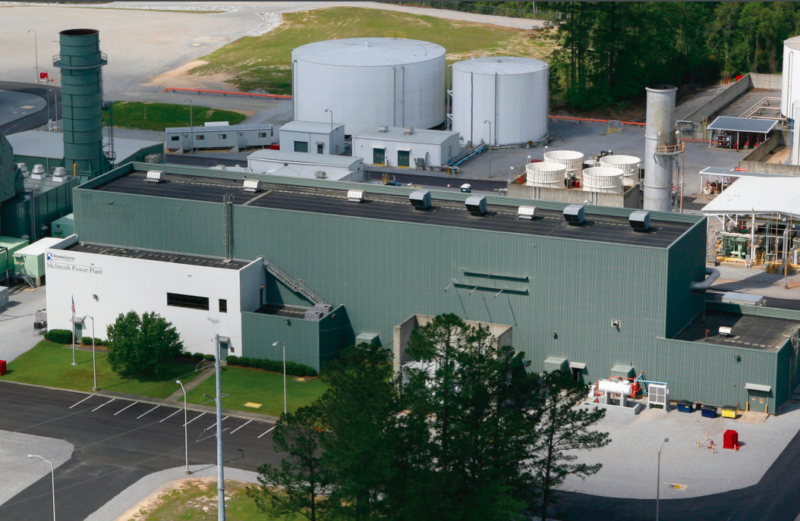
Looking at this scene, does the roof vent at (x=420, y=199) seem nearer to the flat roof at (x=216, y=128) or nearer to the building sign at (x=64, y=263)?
the building sign at (x=64, y=263)

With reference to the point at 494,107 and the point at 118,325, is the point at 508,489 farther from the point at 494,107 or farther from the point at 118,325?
the point at 494,107

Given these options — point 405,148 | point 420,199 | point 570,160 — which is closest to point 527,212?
point 420,199

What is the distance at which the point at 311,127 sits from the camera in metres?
149

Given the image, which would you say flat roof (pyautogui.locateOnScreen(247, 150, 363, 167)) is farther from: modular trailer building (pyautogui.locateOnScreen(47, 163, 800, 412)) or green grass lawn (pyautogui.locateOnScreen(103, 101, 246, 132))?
green grass lawn (pyautogui.locateOnScreen(103, 101, 246, 132))

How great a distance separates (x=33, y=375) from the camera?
296 feet

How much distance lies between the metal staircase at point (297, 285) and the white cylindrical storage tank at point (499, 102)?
6378 cm

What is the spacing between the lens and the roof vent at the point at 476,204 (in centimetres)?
9394

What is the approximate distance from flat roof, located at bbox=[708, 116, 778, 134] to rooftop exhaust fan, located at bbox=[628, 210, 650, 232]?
62671 millimetres

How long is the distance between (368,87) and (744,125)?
4464 centimetres

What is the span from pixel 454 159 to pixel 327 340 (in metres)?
60.2

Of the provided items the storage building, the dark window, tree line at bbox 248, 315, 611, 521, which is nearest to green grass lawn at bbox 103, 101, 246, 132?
the storage building

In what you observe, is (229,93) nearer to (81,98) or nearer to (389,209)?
(81,98)

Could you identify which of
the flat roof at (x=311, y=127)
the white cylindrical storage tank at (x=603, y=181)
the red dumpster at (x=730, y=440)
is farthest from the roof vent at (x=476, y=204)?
the flat roof at (x=311, y=127)

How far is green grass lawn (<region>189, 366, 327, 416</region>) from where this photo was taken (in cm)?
8469
